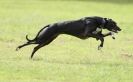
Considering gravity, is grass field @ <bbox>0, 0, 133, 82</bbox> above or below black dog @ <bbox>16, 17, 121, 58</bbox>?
below

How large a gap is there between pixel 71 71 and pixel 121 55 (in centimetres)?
476

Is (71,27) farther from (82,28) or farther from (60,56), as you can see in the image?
(60,56)

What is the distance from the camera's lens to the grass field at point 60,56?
13.8 m

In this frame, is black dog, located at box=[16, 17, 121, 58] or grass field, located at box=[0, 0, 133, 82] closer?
grass field, located at box=[0, 0, 133, 82]

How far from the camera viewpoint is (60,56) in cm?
1833

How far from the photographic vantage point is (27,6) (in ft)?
145

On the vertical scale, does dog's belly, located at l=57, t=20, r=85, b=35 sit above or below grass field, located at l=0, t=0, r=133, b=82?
above

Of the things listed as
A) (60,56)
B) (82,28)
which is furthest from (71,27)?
(60,56)

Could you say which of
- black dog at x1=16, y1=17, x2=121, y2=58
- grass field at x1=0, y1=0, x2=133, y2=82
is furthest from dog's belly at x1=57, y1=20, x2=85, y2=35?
grass field at x1=0, y1=0, x2=133, y2=82

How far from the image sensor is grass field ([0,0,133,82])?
543 inches

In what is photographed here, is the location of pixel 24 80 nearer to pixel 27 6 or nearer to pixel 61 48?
pixel 61 48

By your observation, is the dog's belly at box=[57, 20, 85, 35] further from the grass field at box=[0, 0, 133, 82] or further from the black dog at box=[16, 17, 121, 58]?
the grass field at box=[0, 0, 133, 82]

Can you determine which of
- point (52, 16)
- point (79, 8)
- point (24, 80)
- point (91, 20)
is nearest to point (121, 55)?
point (91, 20)

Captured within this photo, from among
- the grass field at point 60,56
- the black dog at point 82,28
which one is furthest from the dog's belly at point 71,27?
the grass field at point 60,56
